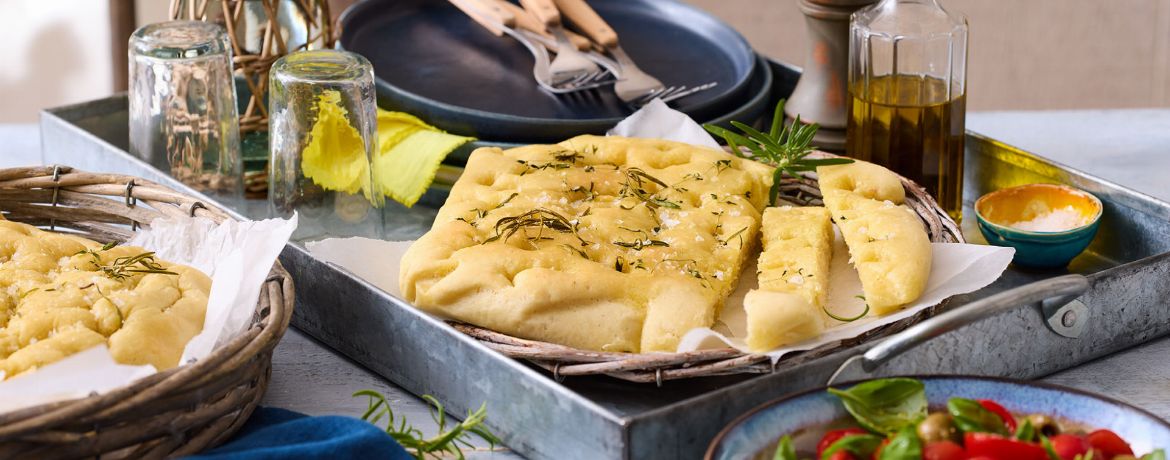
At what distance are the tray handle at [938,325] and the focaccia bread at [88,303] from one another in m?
0.53

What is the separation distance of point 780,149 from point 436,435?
1.68 feet

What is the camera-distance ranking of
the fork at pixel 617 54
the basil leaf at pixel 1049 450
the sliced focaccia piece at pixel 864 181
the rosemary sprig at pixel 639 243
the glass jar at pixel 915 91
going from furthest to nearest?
the fork at pixel 617 54, the glass jar at pixel 915 91, the sliced focaccia piece at pixel 864 181, the rosemary sprig at pixel 639 243, the basil leaf at pixel 1049 450

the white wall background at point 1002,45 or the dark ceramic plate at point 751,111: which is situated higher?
the dark ceramic plate at point 751,111

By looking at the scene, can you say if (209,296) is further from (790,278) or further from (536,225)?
(790,278)

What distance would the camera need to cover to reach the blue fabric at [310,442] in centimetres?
100

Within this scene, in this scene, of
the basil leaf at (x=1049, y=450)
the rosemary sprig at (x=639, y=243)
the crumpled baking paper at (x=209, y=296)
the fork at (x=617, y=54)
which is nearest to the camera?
the basil leaf at (x=1049, y=450)

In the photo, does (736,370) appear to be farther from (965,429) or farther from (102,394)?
(102,394)

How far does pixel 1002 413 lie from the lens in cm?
95

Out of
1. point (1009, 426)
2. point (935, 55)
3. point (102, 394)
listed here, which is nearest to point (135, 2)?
point (935, 55)

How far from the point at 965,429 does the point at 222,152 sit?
1022 millimetres

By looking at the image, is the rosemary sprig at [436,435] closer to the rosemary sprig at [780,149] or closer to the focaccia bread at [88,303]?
the focaccia bread at [88,303]

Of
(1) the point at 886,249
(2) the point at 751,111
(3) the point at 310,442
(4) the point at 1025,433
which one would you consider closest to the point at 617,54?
(2) the point at 751,111

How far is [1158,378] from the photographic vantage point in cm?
126

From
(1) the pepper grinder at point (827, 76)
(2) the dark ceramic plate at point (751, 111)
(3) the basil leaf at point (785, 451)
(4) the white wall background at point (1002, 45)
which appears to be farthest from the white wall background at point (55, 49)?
(3) the basil leaf at point (785, 451)
